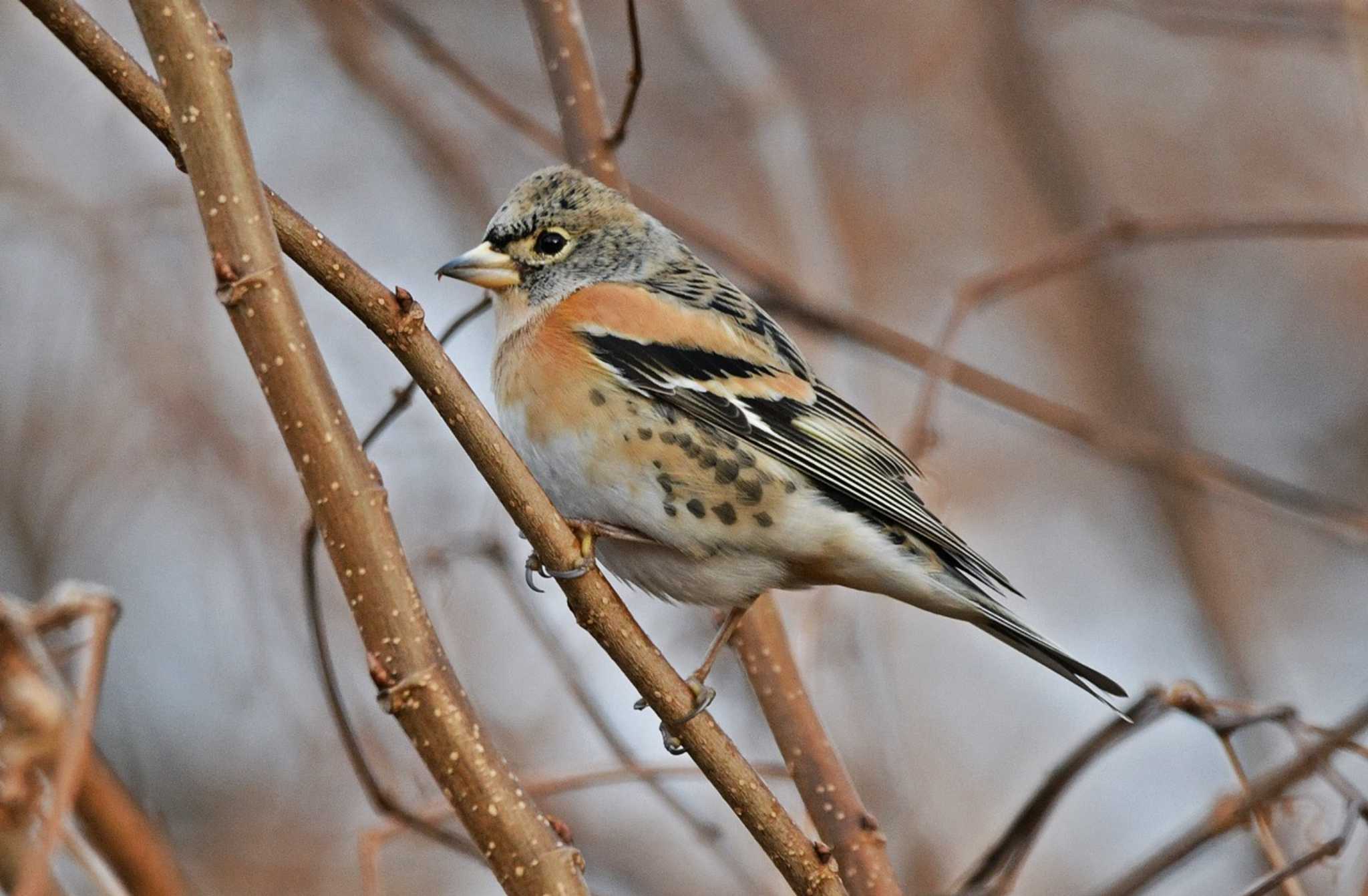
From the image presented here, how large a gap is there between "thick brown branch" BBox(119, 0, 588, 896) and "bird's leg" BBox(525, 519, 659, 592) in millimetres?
377

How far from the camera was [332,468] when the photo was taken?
196cm

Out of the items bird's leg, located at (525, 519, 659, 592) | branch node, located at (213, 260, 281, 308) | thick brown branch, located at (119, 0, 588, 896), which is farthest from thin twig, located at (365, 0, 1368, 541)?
branch node, located at (213, 260, 281, 308)

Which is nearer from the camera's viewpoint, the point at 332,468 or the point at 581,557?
the point at 332,468

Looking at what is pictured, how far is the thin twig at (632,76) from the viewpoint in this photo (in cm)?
330

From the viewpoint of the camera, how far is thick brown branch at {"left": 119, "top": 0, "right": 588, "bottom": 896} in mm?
1886

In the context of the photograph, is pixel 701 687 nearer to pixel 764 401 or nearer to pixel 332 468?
pixel 764 401

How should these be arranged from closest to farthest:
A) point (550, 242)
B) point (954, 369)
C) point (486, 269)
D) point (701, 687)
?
point (701, 687) → point (486, 269) → point (550, 242) → point (954, 369)

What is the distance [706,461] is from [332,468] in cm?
138

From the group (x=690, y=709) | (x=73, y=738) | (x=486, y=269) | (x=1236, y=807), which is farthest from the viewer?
(x=486, y=269)

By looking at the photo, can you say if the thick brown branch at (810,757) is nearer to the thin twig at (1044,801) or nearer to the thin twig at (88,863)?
the thin twig at (1044,801)

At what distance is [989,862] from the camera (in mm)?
2926

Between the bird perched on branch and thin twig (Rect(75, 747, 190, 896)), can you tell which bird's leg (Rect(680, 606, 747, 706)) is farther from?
thin twig (Rect(75, 747, 190, 896))

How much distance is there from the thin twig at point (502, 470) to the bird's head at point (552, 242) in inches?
57.3

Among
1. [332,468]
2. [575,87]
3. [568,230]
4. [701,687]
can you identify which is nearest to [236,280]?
[332,468]
